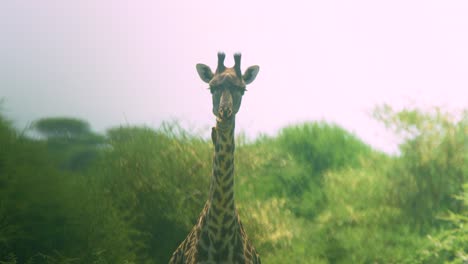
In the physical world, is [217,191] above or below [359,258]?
above

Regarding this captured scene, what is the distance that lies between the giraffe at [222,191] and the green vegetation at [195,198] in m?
2.09

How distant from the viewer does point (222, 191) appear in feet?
20.9

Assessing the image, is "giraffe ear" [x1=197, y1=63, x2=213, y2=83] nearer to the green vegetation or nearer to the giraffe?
the giraffe

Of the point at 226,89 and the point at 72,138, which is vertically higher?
the point at 72,138

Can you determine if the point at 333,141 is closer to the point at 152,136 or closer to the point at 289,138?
the point at 289,138

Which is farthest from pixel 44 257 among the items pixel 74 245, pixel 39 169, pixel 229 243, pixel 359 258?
pixel 359 258

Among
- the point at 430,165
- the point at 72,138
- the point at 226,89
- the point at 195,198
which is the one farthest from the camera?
the point at 430,165

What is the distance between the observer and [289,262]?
11.1 meters

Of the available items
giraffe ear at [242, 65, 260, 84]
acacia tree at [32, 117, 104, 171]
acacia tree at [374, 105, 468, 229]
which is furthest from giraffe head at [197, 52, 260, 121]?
acacia tree at [374, 105, 468, 229]

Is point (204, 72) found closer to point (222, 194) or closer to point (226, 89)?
point (226, 89)

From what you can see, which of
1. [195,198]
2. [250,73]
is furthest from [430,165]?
[250,73]

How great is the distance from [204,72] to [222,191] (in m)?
1.58

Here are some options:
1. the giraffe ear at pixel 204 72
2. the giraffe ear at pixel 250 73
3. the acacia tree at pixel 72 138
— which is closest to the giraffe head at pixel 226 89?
the giraffe ear at pixel 250 73

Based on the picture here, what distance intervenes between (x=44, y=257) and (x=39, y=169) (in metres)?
1.35
